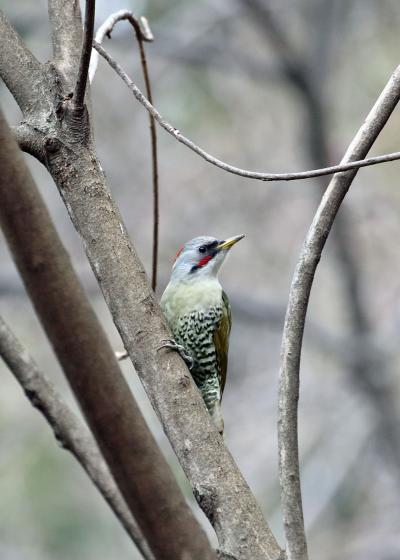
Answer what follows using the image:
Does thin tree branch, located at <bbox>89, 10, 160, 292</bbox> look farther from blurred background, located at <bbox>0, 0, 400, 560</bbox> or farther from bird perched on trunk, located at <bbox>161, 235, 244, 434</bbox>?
blurred background, located at <bbox>0, 0, 400, 560</bbox>

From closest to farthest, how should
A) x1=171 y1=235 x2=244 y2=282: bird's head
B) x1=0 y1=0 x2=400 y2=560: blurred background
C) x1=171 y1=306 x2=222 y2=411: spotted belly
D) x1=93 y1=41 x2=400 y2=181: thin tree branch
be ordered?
x1=93 y1=41 x2=400 y2=181: thin tree branch
x1=171 y1=306 x2=222 y2=411: spotted belly
x1=171 y1=235 x2=244 y2=282: bird's head
x1=0 y1=0 x2=400 y2=560: blurred background

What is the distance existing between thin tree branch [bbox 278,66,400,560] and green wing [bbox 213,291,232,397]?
1.76m

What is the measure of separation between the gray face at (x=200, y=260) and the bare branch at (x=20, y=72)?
6.28 feet

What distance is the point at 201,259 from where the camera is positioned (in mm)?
3938

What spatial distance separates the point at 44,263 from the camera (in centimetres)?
115

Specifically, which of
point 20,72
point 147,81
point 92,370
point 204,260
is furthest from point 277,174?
point 204,260

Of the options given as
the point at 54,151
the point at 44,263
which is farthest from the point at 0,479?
the point at 44,263

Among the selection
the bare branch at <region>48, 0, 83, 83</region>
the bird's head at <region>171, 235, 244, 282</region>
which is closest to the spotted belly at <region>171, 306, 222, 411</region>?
the bird's head at <region>171, 235, 244, 282</region>

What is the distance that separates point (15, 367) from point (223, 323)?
1.49 metres

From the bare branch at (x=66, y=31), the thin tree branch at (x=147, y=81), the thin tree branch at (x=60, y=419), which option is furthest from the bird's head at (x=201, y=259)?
the bare branch at (x=66, y=31)

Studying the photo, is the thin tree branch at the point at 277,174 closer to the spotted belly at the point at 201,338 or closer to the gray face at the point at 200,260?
the spotted belly at the point at 201,338

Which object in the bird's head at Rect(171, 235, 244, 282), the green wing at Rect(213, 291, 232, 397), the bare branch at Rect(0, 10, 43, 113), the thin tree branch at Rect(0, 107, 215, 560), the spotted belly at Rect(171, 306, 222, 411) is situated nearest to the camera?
the thin tree branch at Rect(0, 107, 215, 560)

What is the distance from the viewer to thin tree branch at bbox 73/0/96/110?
1758 millimetres

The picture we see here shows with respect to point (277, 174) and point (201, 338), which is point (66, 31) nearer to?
point (277, 174)
